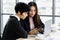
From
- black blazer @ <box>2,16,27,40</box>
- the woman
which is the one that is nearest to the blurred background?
the woman

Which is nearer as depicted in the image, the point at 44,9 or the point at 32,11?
the point at 32,11

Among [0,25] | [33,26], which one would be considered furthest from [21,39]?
[0,25]

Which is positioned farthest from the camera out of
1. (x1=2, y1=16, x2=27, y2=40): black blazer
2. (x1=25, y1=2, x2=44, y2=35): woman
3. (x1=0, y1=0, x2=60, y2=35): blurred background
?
(x1=0, y1=0, x2=60, y2=35): blurred background

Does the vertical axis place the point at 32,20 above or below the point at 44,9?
below

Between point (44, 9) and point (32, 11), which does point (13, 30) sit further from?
point (44, 9)

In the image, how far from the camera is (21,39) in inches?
84.2

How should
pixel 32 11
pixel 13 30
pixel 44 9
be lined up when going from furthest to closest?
1. pixel 44 9
2. pixel 32 11
3. pixel 13 30

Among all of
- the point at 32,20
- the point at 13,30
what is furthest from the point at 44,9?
the point at 13,30

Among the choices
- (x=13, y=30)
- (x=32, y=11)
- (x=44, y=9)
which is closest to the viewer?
(x=13, y=30)

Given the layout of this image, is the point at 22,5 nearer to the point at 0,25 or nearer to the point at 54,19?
the point at 54,19

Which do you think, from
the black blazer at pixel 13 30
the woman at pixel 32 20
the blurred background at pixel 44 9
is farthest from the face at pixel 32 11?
the blurred background at pixel 44 9

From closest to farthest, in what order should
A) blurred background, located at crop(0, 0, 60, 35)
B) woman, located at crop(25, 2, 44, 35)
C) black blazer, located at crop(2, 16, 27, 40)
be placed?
black blazer, located at crop(2, 16, 27, 40)
woman, located at crop(25, 2, 44, 35)
blurred background, located at crop(0, 0, 60, 35)

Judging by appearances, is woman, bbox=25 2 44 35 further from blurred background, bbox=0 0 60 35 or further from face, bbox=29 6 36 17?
blurred background, bbox=0 0 60 35

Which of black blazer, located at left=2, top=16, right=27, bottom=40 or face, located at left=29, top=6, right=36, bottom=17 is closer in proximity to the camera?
black blazer, located at left=2, top=16, right=27, bottom=40
